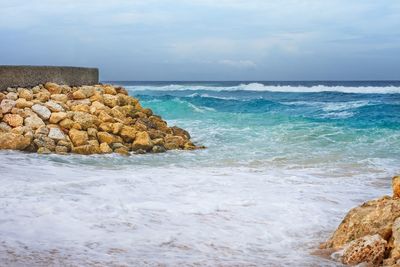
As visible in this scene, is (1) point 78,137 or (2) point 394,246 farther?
(1) point 78,137

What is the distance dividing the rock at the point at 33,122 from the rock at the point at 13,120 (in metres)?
0.09

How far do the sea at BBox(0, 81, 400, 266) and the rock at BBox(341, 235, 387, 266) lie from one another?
13cm

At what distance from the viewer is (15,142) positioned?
866 centimetres

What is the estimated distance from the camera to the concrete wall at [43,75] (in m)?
10.5

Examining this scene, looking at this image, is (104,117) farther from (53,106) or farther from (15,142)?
(15,142)

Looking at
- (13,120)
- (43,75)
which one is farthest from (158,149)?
(43,75)

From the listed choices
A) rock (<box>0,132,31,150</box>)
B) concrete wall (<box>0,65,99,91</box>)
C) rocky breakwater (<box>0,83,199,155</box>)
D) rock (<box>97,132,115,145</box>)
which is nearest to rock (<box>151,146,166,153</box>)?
rocky breakwater (<box>0,83,199,155</box>)

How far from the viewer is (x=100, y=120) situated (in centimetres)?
998

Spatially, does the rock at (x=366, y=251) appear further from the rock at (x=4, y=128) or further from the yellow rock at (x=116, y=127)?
the rock at (x=4, y=128)

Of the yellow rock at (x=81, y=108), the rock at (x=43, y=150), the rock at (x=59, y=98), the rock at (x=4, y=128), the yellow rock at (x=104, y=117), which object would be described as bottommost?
the rock at (x=43, y=150)

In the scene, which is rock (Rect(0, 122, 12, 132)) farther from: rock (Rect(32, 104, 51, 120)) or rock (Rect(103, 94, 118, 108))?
rock (Rect(103, 94, 118, 108))

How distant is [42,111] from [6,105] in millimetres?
646

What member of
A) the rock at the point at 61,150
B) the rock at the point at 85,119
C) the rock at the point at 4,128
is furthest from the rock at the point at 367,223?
the rock at the point at 4,128

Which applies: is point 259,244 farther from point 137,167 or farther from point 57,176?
point 137,167
